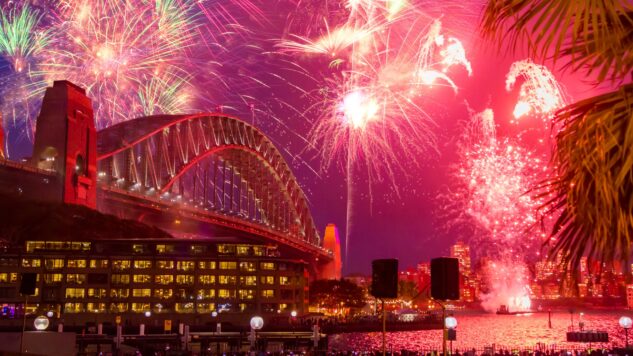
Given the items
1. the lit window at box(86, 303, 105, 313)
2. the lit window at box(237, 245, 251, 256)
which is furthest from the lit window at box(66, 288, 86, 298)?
the lit window at box(237, 245, 251, 256)

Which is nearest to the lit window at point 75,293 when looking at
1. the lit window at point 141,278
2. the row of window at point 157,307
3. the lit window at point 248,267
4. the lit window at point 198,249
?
the row of window at point 157,307

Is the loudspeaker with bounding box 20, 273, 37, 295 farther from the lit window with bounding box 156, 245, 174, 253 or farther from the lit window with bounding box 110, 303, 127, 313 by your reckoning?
the lit window with bounding box 156, 245, 174, 253

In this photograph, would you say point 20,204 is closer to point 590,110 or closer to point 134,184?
point 134,184

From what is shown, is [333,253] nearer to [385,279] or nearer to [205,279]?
[205,279]

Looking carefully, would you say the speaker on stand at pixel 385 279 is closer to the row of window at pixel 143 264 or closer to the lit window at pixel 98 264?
the row of window at pixel 143 264

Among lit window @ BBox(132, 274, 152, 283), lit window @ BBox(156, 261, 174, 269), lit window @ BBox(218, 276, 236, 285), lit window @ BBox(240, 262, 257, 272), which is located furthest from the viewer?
lit window @ BBox(240, 262, 257, 272)

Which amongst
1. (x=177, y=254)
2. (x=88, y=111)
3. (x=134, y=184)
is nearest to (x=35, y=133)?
(x=88, y=111)

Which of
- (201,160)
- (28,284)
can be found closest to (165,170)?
(201,160)
